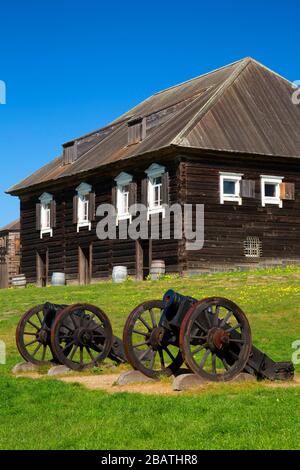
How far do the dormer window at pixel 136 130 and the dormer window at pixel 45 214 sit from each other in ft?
19.7

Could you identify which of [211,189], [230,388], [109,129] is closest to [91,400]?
[230,388]

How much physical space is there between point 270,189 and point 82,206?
9365mm

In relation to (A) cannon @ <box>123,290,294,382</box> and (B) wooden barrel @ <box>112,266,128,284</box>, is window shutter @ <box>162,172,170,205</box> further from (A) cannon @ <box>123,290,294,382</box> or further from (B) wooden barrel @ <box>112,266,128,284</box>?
(A) cannon @ <box>123,290,294,382</box>

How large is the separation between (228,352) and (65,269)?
27.7 metres

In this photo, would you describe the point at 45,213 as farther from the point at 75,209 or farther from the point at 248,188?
the point at 248,188

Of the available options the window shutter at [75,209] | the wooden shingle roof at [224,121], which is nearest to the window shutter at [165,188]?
the wooden shingle roof at [224,121]

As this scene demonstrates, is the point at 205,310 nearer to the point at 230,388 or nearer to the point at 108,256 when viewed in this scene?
the point at 230,388

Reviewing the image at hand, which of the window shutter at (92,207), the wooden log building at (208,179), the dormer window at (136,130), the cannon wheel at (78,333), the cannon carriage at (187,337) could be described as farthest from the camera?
the window shutter at (92,207)

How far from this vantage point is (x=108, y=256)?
35.5 m

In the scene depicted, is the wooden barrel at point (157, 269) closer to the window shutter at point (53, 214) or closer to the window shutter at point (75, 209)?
the window shutter at point (75, 209)

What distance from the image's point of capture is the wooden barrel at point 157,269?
30.9 m

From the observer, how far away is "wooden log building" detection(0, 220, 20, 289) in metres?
52.3

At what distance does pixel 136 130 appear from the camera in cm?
3622
